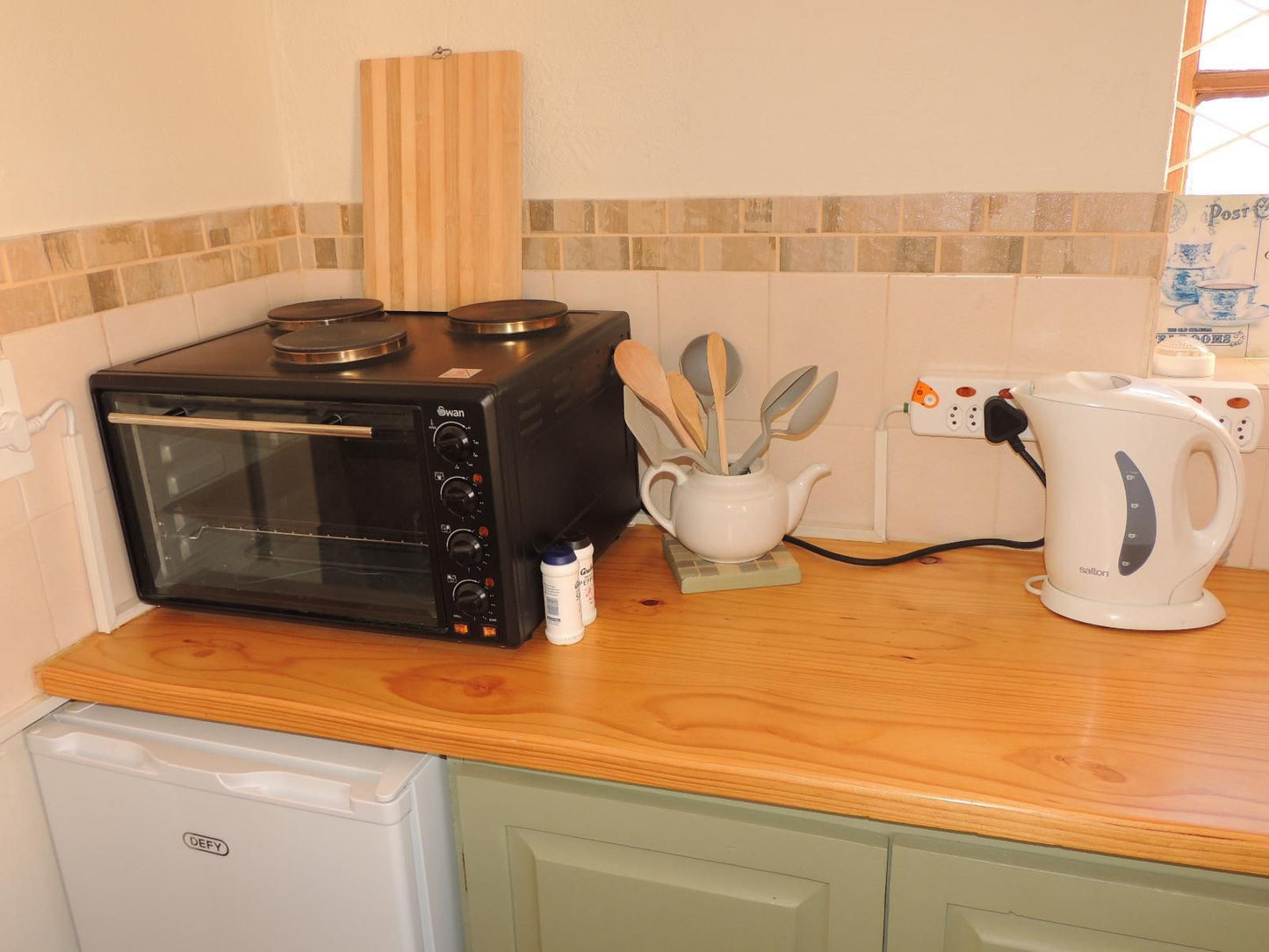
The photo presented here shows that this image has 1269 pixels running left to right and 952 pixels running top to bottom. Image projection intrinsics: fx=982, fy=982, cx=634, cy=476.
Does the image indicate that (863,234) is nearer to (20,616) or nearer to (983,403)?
(983,403)

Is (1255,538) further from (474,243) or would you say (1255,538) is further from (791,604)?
(474,243)

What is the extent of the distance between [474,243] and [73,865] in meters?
0.98

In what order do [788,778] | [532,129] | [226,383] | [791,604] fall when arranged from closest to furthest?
1. [788,778]
2. [226,383]
3. [791,604]
4. [532,129]

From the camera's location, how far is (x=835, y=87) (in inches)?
51.4

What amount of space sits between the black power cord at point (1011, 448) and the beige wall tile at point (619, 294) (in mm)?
380

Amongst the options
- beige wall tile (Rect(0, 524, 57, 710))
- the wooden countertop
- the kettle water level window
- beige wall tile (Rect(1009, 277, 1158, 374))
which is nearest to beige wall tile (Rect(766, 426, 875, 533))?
the wooden countertop

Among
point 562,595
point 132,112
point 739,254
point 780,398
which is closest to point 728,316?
point 739,254

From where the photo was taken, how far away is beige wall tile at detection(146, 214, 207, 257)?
131 cm

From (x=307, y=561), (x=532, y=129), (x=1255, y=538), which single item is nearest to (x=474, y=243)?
(x=532, y=129)

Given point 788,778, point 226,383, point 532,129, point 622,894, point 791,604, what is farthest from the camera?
point 532,129

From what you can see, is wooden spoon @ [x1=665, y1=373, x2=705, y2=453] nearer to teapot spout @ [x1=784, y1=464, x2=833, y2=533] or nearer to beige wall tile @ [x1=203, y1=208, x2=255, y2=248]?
teapot spout @ [x1=784, y1=464, x2=833, y2=533]

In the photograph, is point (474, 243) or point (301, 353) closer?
point (301, 353)

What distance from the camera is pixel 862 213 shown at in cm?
133

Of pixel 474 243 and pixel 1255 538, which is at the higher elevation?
pixel 474 243
